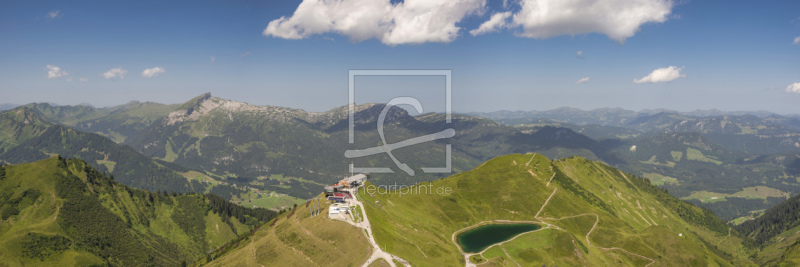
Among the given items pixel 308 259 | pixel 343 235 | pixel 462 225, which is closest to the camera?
pixel 308 259

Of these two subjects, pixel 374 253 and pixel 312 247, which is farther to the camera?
pixel 312 247

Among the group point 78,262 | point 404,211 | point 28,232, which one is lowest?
point 78,262

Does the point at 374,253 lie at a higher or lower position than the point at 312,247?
lower

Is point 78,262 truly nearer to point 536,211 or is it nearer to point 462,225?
point 462,225

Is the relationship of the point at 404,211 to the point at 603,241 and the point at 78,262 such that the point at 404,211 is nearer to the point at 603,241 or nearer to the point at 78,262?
the point at 603,241

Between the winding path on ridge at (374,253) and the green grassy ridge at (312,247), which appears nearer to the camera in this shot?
the green grassy ridge at (312,247)

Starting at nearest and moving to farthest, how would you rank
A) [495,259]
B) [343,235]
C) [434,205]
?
[343,235]
[495,259]
[434,205]

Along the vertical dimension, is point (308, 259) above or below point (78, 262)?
above

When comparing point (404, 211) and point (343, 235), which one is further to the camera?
point (404, 211)

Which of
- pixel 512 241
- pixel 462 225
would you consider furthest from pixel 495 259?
pixel 462 225

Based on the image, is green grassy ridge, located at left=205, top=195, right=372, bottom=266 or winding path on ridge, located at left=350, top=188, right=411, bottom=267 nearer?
green grassy ridge, located at left=205, top=195, right=372, bottom=266
